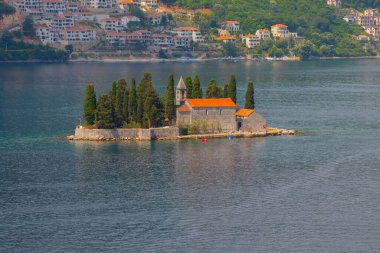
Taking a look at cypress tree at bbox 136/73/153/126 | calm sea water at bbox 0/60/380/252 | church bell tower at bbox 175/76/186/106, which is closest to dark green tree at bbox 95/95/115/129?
calm sea water at bbox 0/60/380/252

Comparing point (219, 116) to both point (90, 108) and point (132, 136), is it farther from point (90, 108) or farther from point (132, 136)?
point (90, 108)

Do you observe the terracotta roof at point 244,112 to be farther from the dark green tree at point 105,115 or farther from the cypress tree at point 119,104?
the dark green tree at point 105,115

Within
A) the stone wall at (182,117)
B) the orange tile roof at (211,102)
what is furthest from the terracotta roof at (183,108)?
the orange tile roof at (211,102)

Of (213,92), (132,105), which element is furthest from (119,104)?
(213,92)

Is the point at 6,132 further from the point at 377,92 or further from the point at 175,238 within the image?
the point at 377,92

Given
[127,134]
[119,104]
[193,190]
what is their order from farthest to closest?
1. [119,104]
2. [127,134]
3. [193,190]

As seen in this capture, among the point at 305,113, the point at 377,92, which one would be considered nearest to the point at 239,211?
the point at 305,113
